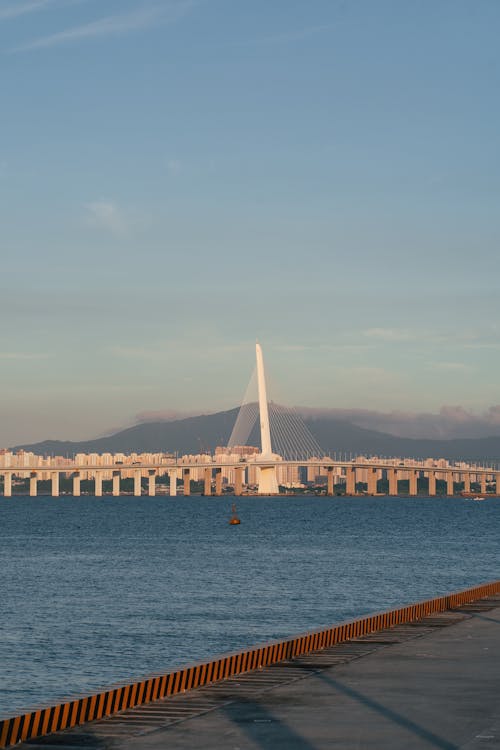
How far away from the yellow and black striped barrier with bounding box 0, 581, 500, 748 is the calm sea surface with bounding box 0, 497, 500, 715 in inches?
321

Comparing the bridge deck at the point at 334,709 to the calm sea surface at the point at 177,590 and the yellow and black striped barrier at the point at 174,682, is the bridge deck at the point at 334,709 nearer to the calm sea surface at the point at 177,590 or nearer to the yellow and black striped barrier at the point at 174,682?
the yellow and black striped barrier at the point at 174,682

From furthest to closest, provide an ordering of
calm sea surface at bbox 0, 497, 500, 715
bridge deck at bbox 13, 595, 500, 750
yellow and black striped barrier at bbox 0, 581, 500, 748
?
calm sea surface at bbox 0, 497, 500, 715 → yellow and black striped barrier at bbox 0, 581, 500, 748 → bridge deck at bbox 13, 595, 500, 750

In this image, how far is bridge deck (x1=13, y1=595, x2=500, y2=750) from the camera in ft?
60.0

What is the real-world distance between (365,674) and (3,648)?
22.5 m

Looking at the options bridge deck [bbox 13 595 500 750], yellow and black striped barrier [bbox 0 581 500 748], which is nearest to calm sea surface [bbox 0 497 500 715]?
yellow and black striped barrier [bbox 0 581 500 748]

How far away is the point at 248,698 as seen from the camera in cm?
2250

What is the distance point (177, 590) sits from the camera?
2640 inches

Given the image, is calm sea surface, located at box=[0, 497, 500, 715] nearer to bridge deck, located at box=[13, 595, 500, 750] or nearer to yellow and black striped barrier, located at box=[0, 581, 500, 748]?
yellow and black striped barrier, located at box=[0, 581, 500, 748]

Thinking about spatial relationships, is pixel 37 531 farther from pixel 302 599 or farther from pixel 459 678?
pixel 459 678

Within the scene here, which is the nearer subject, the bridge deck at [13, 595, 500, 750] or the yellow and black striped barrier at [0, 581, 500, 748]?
the bridge deck at [13, 595, 500, 750]

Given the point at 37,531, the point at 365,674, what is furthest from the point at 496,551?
the point at 365,674

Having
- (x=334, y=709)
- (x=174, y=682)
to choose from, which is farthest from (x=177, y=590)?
(x=334, y=709)

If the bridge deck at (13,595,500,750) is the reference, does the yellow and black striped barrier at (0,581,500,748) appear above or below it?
above

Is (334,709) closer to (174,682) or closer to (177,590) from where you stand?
(174,682)
